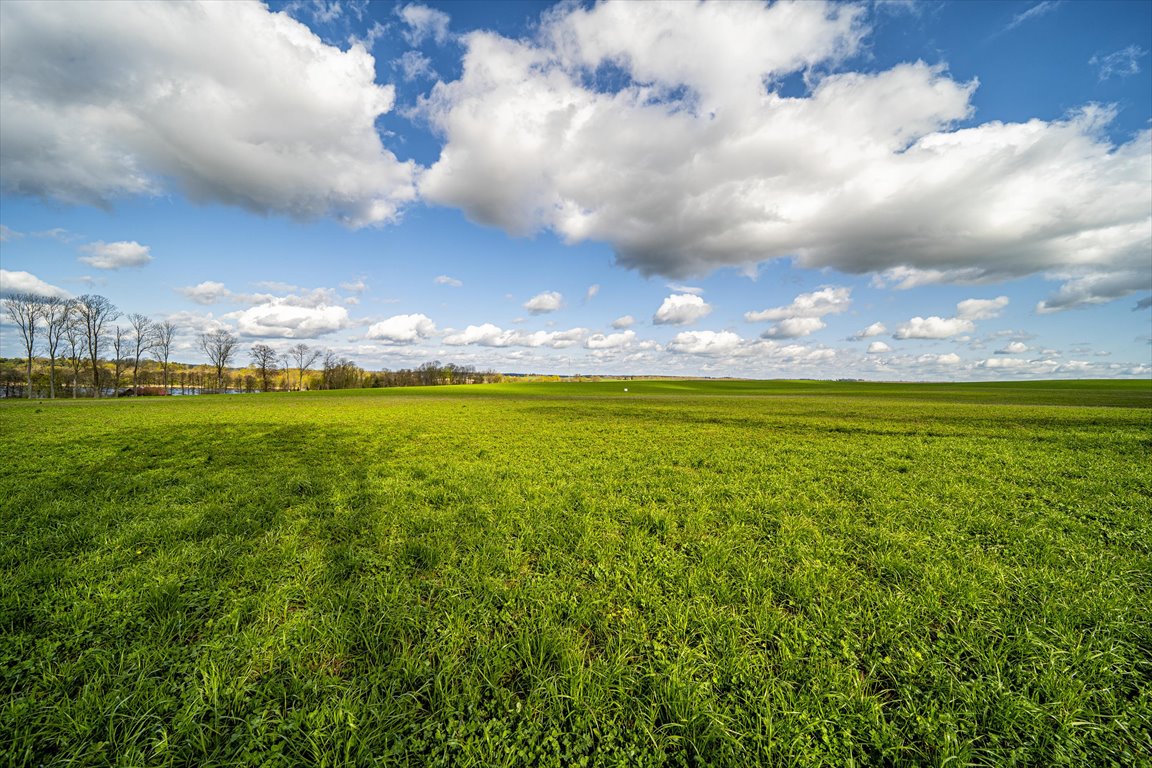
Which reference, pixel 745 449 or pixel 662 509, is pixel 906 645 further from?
pixel 745 449

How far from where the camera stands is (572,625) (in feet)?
15.1

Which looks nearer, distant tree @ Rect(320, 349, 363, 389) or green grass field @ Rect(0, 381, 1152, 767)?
green grass field @ Rect(0, 381, 1152, 767)

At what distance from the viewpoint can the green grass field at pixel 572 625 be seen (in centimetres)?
324

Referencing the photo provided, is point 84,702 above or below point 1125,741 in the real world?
above

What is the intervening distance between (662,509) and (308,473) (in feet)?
32.8

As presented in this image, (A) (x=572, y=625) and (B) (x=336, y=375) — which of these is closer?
(A) (x=572, y=625)

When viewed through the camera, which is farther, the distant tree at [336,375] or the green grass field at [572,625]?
the distant tree at [336,375]

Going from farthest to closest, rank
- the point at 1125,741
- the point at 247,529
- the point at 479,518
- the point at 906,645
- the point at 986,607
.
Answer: the point at 479,518, the point at 247,529, the point at 986,607, the point at 906,645, the point at 1125,741

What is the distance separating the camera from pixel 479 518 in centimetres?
803

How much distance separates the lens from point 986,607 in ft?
16.4

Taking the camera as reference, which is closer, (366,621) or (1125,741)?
(1125,741)

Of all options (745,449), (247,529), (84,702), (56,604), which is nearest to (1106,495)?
(745,449)

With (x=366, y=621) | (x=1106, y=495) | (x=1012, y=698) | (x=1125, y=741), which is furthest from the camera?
(x=1106, y=495)

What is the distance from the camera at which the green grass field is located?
3238 millimetres
